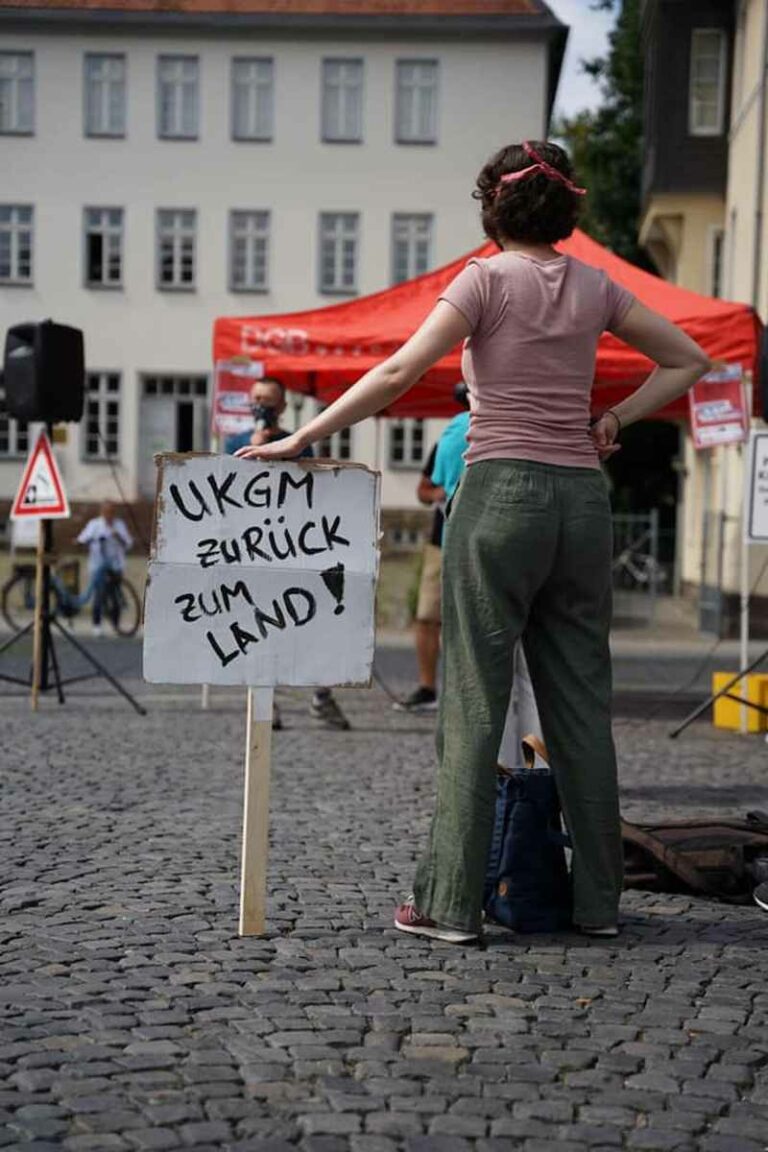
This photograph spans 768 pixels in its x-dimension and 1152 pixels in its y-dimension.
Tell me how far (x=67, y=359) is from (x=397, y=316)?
2.16 m

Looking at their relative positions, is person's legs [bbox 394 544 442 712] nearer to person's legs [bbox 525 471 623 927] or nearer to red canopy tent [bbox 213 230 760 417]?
red canopy tent [bbox 213 230 760 417]

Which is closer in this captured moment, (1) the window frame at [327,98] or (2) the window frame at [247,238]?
(1) the window frame at [327,98]

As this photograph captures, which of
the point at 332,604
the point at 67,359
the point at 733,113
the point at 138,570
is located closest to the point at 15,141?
the point at 138,570

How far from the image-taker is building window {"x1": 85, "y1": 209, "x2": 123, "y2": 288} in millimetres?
41312

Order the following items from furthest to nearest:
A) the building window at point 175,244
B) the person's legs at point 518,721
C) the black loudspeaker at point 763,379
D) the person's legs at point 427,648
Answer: the building window at point 175,244 < the person's legs at point 427,648 < the black loudspeaker at point 763,379 < the person's legs at point 518,721

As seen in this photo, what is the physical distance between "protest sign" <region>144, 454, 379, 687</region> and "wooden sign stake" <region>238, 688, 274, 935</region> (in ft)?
0.28

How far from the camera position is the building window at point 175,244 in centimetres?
4125

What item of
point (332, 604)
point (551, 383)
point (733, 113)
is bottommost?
point (332, 604)

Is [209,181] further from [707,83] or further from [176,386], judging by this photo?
[707,83]

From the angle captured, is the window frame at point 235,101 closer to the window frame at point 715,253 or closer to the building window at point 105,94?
the building window at point 105,94

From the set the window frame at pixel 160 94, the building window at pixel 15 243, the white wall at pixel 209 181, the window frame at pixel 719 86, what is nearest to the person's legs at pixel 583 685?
the window frame at pixel 719 86

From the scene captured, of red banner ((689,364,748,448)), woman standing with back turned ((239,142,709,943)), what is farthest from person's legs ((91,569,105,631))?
woman standing with back turned ((239,142,709,943))

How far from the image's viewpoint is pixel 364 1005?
4.42m

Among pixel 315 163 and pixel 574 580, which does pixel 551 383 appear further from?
pixel 315 163
